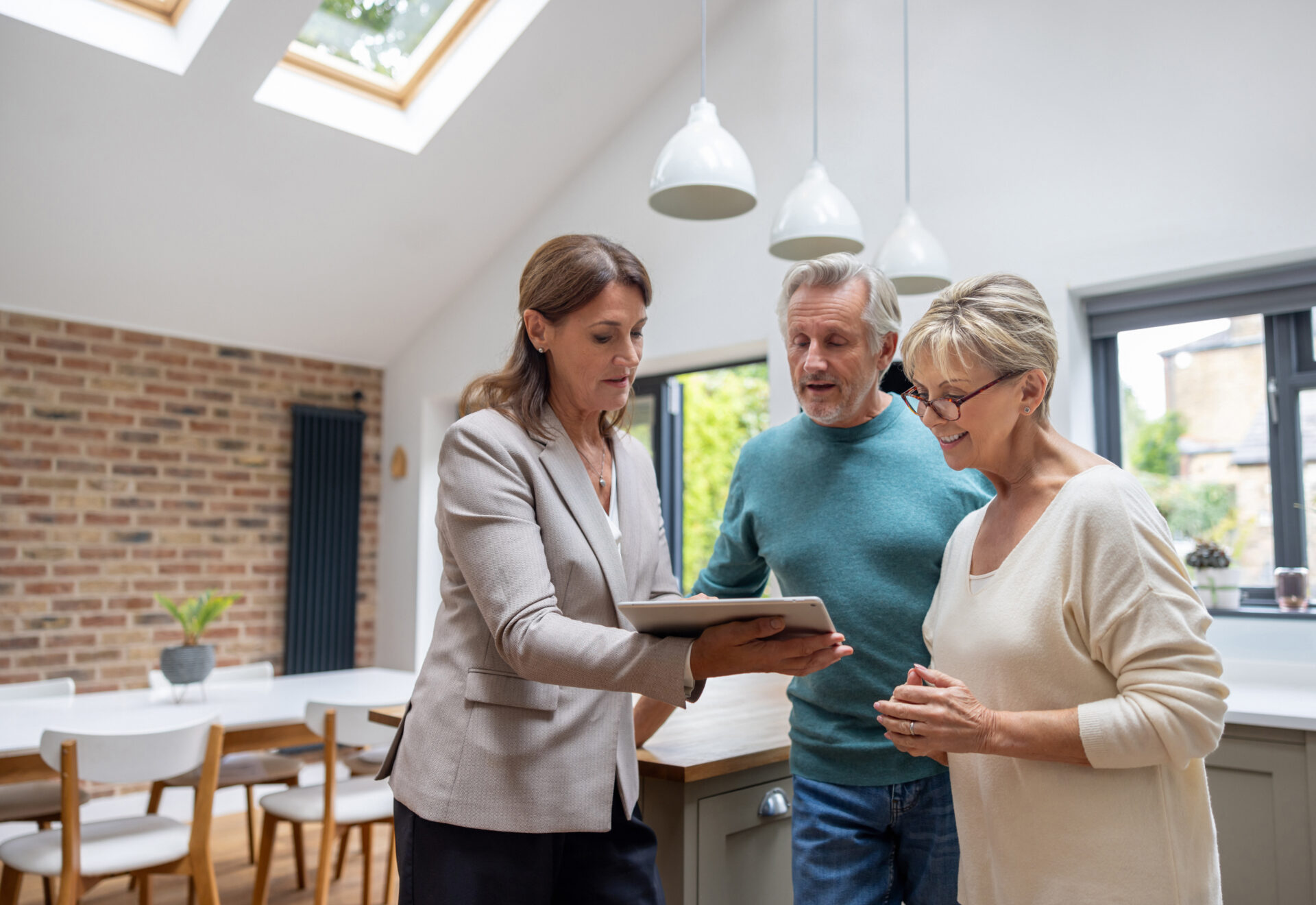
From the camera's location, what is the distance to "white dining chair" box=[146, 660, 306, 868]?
3.46 m

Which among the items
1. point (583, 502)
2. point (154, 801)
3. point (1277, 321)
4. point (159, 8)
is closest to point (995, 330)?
point (583, 502)

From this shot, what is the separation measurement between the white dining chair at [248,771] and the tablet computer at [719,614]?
2669mm

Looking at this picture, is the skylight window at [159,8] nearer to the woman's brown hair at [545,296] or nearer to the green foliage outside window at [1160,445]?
the woman's brown hair at [545,296]

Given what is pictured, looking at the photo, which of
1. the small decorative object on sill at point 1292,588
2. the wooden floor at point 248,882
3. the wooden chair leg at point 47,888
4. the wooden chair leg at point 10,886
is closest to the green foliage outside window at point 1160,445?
the small decorative object on sill at point 1292,588

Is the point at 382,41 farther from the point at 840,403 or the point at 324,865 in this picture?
the point at 840,403

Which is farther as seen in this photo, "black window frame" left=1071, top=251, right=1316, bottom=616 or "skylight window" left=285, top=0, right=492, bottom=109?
"skylight window" left=285, top=0, right=492, bottom=109

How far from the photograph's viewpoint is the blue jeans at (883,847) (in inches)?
56.7

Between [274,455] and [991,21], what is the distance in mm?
4095

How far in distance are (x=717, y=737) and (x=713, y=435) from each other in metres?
9.80

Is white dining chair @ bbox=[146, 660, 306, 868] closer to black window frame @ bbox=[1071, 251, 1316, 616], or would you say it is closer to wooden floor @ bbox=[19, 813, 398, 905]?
wooden floor @ bbox=[19, 813, 398, 905]

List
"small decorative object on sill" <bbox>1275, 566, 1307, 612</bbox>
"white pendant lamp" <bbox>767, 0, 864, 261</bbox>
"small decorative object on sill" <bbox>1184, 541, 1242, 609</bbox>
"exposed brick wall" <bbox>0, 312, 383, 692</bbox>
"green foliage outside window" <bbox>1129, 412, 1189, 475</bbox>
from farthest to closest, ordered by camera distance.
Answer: "exposed brick wall" <bbox>0, 312, 383, 692</bbox>
"green foliage outside window" <bbox>1129, 412, 1189, 475</bbox>
"small decorative object on sill" <bbox>1184, 541, 1242, 609</bbox>
"small decorative object on sill" <bbox>1275, 566, 1307, 612</bbox>
"white pendant lamp" <bbox>767, 0, 864, 261</bbox>

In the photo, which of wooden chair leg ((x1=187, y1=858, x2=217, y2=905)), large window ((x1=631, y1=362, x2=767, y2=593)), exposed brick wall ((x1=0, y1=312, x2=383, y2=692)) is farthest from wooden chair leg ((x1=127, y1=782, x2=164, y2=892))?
large window ((x1=631, y1=362, x2=767, y2=593))

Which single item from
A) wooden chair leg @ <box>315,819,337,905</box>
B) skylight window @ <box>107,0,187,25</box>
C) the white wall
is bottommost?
Answer: wooden chair leg @ <box>315,819,337,905</box>

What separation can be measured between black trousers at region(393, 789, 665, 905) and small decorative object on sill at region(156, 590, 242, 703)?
2.45 m
